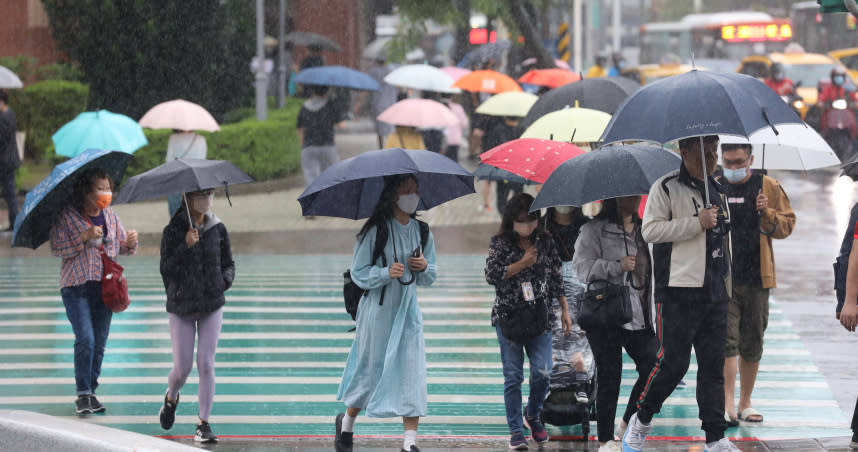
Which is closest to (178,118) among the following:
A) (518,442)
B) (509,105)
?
(509,105)

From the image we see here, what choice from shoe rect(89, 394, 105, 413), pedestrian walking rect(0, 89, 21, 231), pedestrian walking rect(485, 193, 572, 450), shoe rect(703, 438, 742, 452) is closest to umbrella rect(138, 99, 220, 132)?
pedestrian walking rect(0, 89, 21, 231)

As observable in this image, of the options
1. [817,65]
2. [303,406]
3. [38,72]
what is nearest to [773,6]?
[817,65]

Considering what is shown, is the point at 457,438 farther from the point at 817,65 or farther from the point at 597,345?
the point at 817,65

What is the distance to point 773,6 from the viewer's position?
5953 cm

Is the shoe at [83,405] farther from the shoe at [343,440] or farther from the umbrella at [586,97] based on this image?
the umbrella at [586,97]

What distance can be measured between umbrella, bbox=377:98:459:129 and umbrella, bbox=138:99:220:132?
2.53 m

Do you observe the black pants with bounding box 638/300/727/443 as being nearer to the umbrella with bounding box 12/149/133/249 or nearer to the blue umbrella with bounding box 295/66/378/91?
the umbrella with bounding box 12/149/133/249

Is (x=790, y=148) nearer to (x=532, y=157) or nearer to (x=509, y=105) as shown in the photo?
(x=532, y=157)

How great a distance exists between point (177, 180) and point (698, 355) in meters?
3.25

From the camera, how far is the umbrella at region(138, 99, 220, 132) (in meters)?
12.8

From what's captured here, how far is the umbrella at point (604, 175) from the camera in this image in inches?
256

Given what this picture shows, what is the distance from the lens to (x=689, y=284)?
626 cm

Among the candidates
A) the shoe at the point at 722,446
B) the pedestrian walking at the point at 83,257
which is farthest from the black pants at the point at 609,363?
the pedestrian walking at the point at 83,257

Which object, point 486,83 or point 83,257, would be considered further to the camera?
point 486,83
